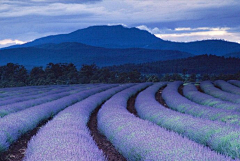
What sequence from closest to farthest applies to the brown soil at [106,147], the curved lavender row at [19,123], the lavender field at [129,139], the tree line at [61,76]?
the lavender field at [129,139], the brown soil at [106,147], the curved lavender row at [19,123], the tree line at [61,76]

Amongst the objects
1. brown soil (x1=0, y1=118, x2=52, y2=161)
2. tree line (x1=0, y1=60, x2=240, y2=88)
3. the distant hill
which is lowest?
the distant hill

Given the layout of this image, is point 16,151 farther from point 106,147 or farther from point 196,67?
point 196,67

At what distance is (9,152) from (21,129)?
3.64ft

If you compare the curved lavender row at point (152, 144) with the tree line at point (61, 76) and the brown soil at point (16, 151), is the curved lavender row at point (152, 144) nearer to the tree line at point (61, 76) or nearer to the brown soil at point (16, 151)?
the brown soil at point (16, 151)

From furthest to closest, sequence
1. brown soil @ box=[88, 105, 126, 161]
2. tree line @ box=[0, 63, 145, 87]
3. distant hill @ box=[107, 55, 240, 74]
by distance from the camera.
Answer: distant hill @ box=[107, 55, 240, 74]
tree line @ box=[0, 63, 145, 87]
brown soil @ box=[88, 105, 126, 161]

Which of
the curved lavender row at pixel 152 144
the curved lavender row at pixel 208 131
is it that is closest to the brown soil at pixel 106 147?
the curved lavender row at pixel 152 144

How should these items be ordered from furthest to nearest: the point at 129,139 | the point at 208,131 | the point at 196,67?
the point at 196,67, the point at 208,131, the point at 129,139

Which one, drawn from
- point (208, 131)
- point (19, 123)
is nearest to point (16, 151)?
point (19, 123)

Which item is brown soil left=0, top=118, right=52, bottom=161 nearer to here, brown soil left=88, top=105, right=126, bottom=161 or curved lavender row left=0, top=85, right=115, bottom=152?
curved lavender row left=0, top=85, right=115, bottom=152

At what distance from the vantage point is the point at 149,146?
175 inches

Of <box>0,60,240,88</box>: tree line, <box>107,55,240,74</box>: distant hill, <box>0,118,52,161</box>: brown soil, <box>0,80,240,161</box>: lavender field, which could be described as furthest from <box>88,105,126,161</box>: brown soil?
<box>107,55,240,74</box>: distant hill

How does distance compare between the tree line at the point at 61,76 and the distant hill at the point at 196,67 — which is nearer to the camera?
the tree line at the point at 61,76

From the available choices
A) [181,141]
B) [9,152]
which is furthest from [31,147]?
[181,141]

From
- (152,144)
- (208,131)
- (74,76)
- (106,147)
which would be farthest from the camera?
(74,76)
